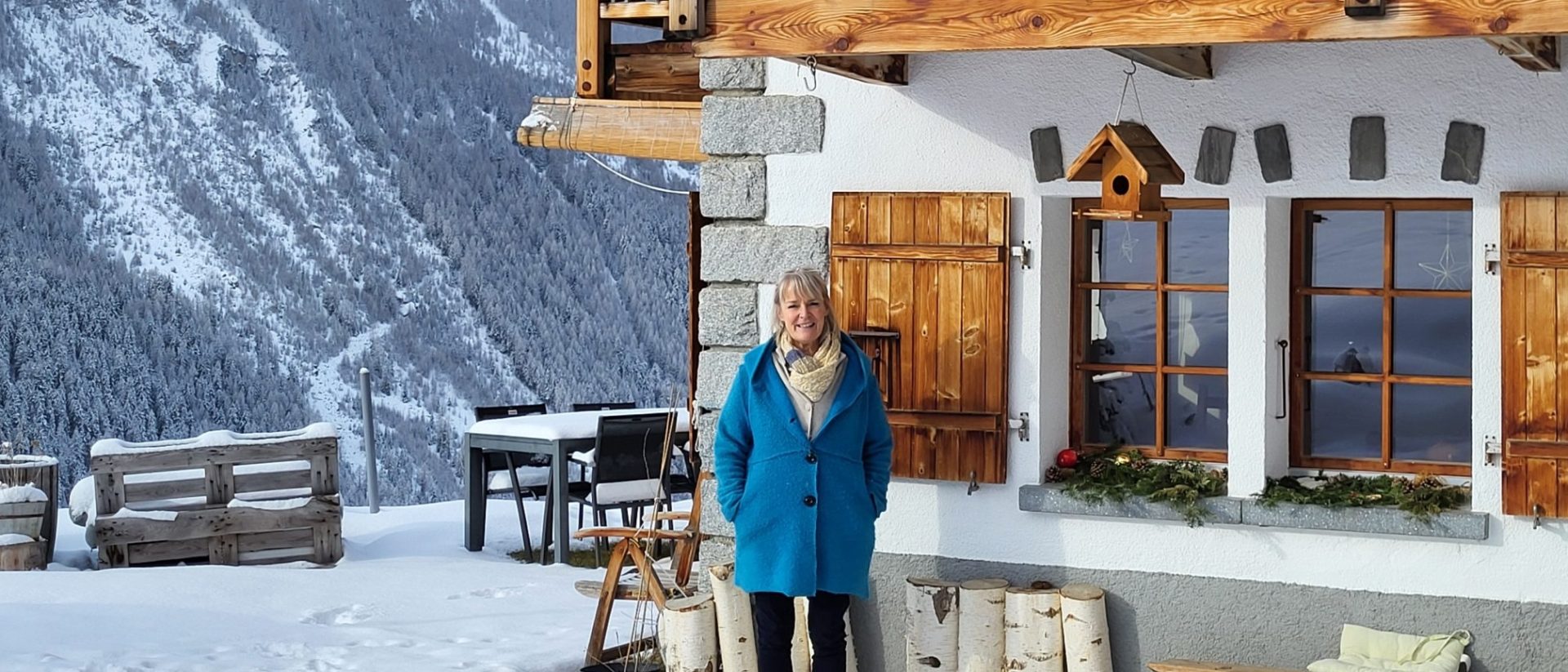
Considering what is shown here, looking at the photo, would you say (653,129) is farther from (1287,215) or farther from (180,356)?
(180,356)

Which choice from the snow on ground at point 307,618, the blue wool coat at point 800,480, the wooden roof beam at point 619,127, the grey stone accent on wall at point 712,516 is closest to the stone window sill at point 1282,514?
the blue wool coat at point 800,480

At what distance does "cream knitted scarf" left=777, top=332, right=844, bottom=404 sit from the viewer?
16.8ft

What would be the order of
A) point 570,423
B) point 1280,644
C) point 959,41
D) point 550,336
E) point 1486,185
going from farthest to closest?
point 550,336 < point 570,423 < point 1280,644 < point 1486,185 < point 959,41

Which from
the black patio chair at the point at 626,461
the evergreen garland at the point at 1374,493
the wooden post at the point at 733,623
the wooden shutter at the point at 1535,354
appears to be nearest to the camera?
the wooden shutter at the point at 1535,354

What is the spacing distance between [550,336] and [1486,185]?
2326cm

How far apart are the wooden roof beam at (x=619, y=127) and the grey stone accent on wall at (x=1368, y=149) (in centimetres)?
288

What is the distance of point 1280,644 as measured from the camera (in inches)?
212

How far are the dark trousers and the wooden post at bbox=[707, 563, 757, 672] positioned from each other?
1.65 ft

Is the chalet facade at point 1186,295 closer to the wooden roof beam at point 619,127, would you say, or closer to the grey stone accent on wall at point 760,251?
the grey stone accent on wall at point 760,251

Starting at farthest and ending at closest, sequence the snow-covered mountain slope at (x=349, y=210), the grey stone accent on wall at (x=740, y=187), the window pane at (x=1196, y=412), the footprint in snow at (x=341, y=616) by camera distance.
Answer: the snow-covered mountain slope at (x=349, y=210) → the footprint in snow at (x=341, y=616) → the grey stone accent on wall at (x=740, y=187) → the window pane at (x=1196, y=412)

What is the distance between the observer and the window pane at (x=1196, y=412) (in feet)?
18.6

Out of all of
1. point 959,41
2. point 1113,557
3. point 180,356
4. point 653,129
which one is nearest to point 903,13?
point 959,41

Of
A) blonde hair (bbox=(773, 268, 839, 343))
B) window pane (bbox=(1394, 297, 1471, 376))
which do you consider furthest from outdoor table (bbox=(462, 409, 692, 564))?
window pane (bbox=(1394, 297, 1471, 376))

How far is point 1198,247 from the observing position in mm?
5652
